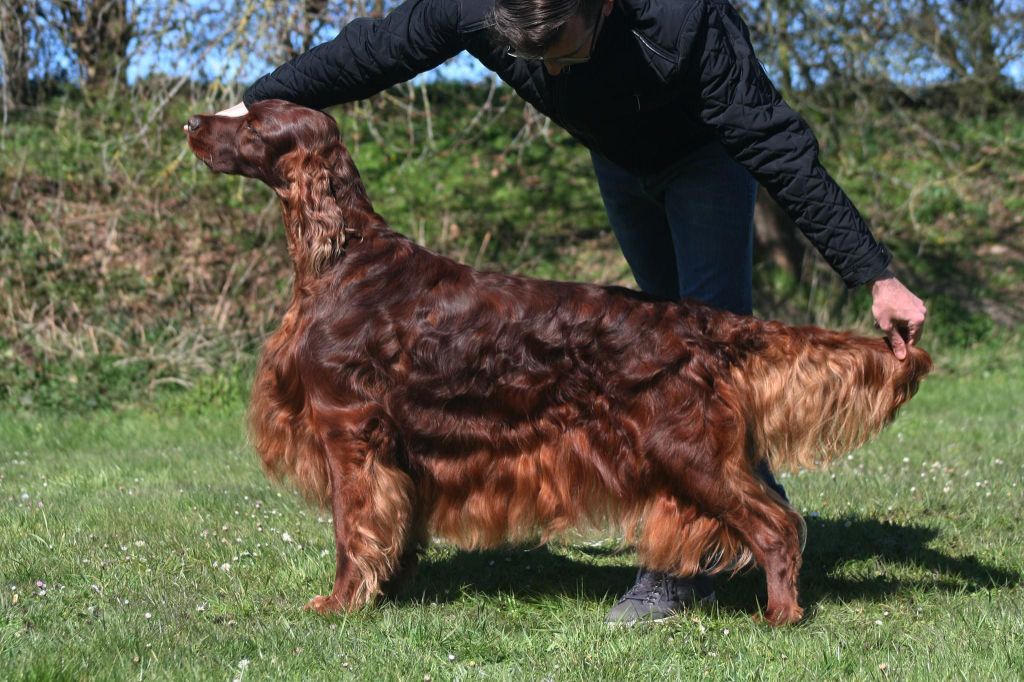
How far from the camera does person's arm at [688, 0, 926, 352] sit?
326 centimetres

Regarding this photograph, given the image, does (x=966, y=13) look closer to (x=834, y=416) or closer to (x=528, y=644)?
(x=834, y=416)

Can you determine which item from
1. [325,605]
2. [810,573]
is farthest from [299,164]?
[810,573]

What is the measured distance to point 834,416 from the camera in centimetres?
348

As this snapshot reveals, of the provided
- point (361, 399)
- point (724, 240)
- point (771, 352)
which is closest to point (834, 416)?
point (771, 352)

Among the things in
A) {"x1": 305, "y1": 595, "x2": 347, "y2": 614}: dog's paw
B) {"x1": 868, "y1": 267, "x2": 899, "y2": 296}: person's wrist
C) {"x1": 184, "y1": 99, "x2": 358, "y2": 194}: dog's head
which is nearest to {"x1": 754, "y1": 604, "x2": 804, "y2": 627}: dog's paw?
{"x1": 868, "y1": 267, "x2": 899, "y2": 296}: person's wrist

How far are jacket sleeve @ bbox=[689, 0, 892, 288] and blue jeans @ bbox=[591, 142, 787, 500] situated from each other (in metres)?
0.31

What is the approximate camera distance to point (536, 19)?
118 inches

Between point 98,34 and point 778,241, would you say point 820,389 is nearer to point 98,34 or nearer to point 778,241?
point 778,241

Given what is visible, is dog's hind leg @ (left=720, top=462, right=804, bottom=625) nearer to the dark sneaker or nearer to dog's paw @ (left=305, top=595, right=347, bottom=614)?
the dark sneaker

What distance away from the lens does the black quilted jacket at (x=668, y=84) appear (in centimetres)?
326

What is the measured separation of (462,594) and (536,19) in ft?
6.60

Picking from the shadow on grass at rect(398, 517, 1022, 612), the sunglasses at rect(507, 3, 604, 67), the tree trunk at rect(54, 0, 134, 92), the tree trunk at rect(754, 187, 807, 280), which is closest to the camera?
the sunglasses at rect(507, 3, 604, 67)

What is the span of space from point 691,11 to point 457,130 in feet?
30.4

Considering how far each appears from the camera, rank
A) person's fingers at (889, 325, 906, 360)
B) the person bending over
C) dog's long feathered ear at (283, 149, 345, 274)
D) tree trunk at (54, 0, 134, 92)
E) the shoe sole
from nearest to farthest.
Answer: the person bending over
person's fingers at (889, 325, 906, 360)
the shoe sole
dog's long feathered ear at (283, 149, 345, 274)
tree trunk at (54, 0, 134, 92)
